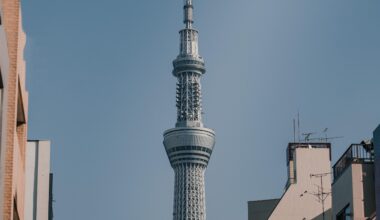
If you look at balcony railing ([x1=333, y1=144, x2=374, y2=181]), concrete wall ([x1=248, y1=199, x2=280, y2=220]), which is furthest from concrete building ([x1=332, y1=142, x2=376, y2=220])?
concrete wall ([x1=248, y1=199, x2=280, y2=220])

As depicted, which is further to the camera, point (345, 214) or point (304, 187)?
point (304, 187)

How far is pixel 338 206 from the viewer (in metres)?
59.2

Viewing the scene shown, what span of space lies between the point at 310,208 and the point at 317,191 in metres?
3.39

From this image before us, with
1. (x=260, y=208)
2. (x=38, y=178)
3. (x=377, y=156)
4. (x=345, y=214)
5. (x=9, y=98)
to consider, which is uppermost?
(x=260, y=208)

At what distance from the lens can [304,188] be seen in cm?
9338

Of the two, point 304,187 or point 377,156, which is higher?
point 304,187

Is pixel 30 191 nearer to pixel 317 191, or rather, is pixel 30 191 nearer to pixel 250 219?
pixel 317 191

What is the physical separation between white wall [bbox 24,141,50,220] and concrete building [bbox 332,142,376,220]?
15143 mm

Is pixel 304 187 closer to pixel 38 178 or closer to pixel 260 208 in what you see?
pixel 260 208

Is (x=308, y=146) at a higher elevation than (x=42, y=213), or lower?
higher

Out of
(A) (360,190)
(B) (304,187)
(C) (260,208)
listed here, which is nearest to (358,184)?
(A) (360,190)

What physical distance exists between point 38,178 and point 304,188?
49.4 metres

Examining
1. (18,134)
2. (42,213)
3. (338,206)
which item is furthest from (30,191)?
(338,206)

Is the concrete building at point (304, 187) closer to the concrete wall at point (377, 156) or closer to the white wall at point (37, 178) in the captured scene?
the concrete wall at point (377, 156)
